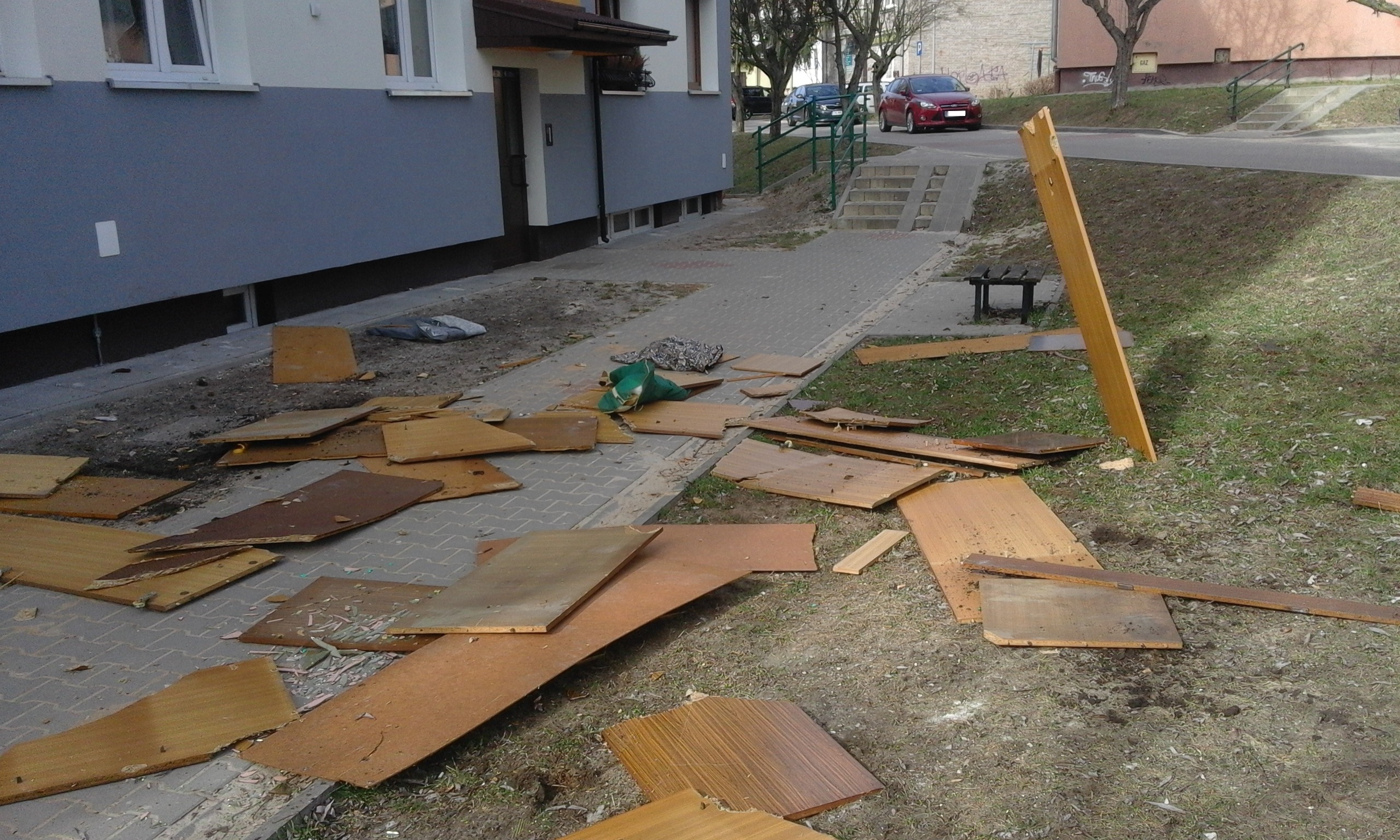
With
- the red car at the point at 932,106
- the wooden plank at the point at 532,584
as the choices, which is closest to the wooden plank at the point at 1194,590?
the wooden plank at the point at 532,584

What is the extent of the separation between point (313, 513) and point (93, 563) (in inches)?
40.8

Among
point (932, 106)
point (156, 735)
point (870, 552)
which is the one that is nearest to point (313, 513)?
point (156, 735)

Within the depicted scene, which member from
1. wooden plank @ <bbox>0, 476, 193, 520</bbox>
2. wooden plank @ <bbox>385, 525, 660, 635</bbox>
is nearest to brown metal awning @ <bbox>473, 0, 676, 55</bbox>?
wooden plank @ <bbox>0, 476, 193, 520</bbox>

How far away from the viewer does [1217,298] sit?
10.2 m

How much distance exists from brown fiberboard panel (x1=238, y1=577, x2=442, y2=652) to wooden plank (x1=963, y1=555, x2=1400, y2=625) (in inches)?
96.4

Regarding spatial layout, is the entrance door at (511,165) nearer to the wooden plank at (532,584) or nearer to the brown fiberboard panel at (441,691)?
the wooden plank at (532,584)

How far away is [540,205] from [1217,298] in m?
8.68

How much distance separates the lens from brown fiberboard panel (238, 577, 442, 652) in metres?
4.43

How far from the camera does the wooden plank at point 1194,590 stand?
4.29 m

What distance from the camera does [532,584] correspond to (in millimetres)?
4648

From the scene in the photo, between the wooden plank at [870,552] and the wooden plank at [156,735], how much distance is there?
8.06 ft

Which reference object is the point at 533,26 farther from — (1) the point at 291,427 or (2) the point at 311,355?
(1) the point at 291,427

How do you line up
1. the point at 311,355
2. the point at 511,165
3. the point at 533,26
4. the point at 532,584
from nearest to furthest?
1. the point at 532,584
2. the point at 311,355
3. the point at 533,26
4. the point at 511,165

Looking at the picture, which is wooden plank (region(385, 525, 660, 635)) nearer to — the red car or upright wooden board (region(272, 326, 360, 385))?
upright wooden board (region(272, 326, 360, 385))
